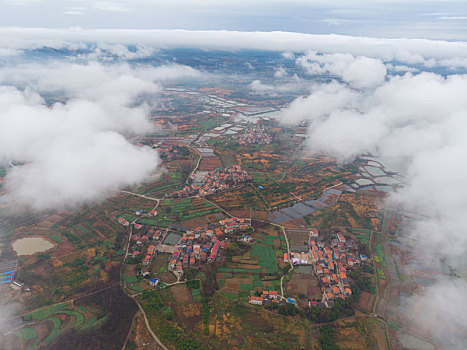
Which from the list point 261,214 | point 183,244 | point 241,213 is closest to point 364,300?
point 261,214

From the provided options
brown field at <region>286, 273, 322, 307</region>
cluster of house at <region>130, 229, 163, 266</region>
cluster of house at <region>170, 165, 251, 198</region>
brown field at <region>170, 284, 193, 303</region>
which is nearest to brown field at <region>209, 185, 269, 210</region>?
Result: cluster of house at <region>170, 165, 251, 198</region>

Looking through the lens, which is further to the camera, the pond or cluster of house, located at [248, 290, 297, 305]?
the pond

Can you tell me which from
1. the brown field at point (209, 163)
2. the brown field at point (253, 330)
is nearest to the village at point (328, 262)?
the brown field at point (253, 330)

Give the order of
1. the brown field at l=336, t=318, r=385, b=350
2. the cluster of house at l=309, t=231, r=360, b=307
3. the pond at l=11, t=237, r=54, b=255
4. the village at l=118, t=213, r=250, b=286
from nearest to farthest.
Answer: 1. the brown field at l=336, t=318, r=385, b=350
2. the cluster of house at l=309, t=231, r=360, b=307
3. the village at l=118, t=213, r=250, b=286
4. the pond at l=11, t=237, r=54, b=255

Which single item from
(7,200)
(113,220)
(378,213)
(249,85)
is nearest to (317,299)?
(378,213)

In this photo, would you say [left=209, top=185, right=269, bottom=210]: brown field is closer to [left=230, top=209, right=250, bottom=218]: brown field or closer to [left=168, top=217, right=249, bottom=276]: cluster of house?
[left=230, top=209, right=250, bottom=218]: brown field

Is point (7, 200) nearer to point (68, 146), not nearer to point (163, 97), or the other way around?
point (68, 146)
